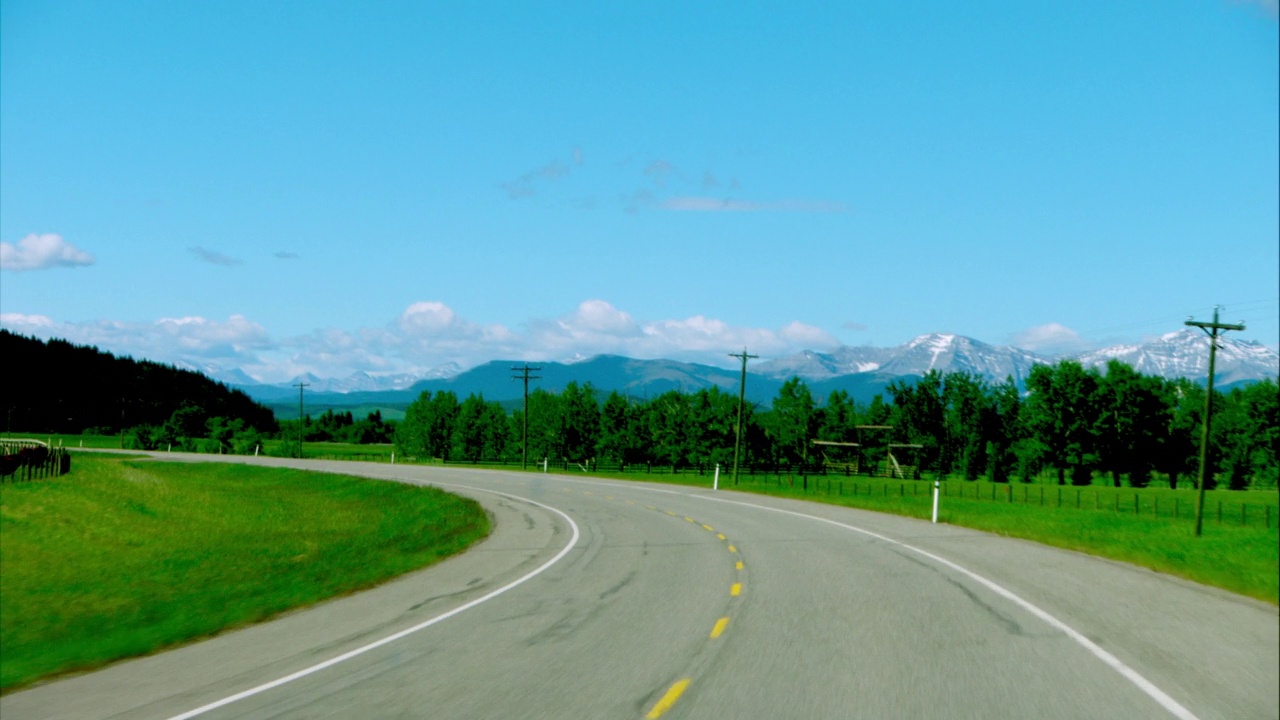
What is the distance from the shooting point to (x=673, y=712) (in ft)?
25.8

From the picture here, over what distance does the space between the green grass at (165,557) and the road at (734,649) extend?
106 centimetres

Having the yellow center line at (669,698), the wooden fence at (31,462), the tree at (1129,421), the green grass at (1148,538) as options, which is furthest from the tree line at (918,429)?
the yellow center line at (669,698)

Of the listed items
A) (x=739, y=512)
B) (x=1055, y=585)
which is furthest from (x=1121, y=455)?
(x=1055, y=585)

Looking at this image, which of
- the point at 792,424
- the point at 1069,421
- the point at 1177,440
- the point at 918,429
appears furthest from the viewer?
the point at 918,429

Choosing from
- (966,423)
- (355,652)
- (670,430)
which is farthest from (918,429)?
(355,652)

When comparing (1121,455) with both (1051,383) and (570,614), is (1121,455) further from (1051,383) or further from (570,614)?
(570,614)

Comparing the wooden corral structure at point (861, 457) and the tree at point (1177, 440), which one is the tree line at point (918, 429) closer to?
the tree at point (1177, 440)

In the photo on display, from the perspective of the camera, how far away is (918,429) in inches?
5025

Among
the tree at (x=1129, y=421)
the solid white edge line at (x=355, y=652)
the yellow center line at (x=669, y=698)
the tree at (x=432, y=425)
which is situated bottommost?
the tree at (x=432, y=425)

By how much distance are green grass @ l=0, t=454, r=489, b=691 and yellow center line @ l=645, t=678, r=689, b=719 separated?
6150mm

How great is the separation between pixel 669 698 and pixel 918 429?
4909 inches

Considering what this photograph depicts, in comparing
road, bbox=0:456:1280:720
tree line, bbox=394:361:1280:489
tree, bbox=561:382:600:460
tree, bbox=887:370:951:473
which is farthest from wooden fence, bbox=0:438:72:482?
tree, bbox=887:370:951:473

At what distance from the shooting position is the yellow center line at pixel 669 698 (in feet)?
25.9

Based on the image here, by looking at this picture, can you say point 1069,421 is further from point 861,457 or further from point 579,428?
point 579,428
